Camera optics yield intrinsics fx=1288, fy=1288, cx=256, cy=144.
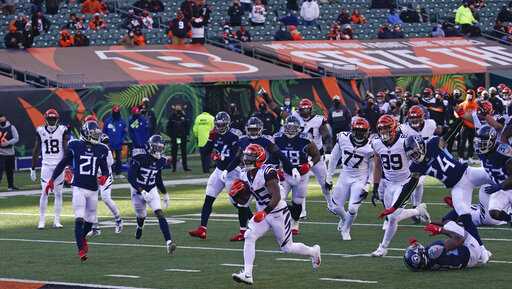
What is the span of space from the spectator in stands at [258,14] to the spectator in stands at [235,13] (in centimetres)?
50

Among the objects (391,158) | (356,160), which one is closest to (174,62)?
(356,160)

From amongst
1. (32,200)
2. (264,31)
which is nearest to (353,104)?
(264,31)

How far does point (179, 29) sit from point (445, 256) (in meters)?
23.0

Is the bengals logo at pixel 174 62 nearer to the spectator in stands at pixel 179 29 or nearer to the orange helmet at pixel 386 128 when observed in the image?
the spectator in stands at pixel 179 29

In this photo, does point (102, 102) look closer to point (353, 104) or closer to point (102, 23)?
point (102, 23)

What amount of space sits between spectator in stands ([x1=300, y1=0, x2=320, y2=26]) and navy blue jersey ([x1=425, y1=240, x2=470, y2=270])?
26.5m

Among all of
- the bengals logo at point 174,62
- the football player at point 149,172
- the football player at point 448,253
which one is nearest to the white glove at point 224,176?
the football player at point 149,172

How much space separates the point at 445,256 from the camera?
13727mm

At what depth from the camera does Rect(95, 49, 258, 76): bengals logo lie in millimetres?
33438

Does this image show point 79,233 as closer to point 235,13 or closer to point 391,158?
point 391,158

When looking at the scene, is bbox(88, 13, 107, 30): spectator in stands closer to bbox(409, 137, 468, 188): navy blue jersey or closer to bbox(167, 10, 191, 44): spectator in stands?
bbox(167, 10, 191, 44): spectator in stands

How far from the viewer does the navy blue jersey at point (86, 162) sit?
16203mm

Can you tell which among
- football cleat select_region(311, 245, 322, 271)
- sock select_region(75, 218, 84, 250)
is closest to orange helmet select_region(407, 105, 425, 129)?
football cleat select_region(311, 245, 322, 271)

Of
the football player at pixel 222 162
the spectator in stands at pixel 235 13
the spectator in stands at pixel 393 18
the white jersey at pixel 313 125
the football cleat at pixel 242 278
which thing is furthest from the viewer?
the spectator in stands at pixel 393 18
